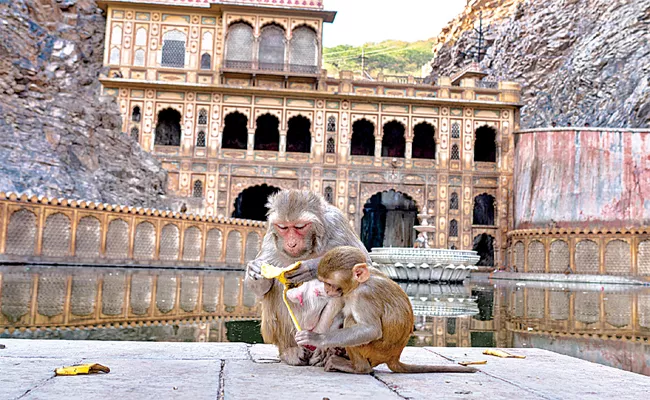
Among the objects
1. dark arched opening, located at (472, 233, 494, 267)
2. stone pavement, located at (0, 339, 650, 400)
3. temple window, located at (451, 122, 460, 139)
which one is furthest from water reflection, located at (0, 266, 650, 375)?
dark arched opening, located at (472, 233, 494, 267)

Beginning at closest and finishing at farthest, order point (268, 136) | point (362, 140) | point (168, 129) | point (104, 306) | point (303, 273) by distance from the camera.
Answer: point (303, 273) → point (104, 306) → point (168, 129) → point (268, 136) → point (362, 140)

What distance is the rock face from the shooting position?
1978 centimetres

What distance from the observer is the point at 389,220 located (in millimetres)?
32156

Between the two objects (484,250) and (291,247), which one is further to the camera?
(484,250)

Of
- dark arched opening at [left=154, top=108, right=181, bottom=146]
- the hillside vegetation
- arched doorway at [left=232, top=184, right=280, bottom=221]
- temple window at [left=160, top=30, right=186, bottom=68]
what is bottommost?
arched doorway at [left=232, top=184, right=280, bottom=221]

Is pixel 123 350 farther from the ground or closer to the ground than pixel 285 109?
closer to the ground

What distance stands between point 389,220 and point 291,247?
2953 cm

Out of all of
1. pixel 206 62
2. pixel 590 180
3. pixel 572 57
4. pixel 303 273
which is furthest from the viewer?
pixel 572 57

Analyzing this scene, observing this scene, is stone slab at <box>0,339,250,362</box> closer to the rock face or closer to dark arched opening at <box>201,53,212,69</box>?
the rock face

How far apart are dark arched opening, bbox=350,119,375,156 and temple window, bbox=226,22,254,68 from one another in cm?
671

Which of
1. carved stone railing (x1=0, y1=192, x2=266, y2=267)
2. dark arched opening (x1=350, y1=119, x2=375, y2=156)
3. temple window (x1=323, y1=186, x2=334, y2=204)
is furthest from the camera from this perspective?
dark arched opening (x1=350, y1=119, x2=375, y2=156)

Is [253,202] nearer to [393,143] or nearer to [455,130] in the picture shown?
[393,143]

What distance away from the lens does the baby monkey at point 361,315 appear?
250 cm

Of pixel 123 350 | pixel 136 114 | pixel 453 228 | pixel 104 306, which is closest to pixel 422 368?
pixel 123 350
